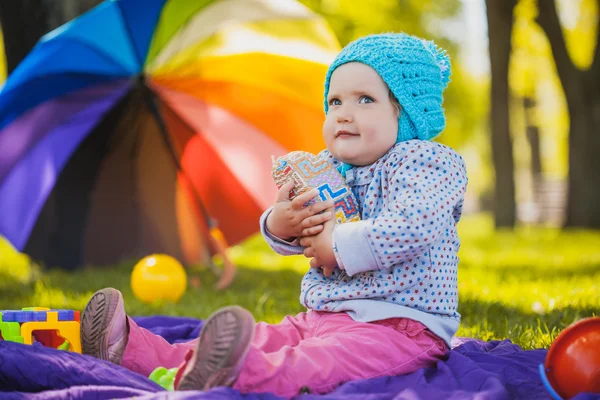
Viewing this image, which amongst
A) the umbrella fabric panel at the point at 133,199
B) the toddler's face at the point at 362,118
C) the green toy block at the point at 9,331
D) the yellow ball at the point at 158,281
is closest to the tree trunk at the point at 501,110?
the umbrella fabric panel at the point at 133,199

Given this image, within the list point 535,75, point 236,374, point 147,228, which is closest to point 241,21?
point 147,228

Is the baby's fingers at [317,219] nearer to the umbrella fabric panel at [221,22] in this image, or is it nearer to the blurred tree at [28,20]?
the umbrella fabric panel at [221,22]

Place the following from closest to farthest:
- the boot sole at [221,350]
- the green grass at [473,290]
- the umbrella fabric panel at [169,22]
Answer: the boot sole at [221,350], the green grass at [473,290], the umbrella fabric panel at [169,22]

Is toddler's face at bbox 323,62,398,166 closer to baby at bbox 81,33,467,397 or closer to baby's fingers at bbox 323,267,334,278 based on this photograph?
baby at bbox 81,33,467,397

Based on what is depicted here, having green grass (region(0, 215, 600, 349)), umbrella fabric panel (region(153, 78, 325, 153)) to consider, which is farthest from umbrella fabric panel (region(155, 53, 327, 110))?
green grass (region(0, 215, 600, 349))

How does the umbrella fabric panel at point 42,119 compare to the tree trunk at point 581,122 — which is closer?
the umbrella fabric panel at point 42,119

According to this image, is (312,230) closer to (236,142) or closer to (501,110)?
(236,142)

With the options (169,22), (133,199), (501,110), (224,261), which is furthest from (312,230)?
(501,110)

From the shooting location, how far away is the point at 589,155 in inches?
412

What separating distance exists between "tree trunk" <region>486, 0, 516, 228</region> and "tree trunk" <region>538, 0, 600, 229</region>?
87cm

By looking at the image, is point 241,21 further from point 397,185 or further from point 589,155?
point 589,155

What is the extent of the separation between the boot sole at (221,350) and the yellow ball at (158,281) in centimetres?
223

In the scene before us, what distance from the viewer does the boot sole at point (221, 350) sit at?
1.84 m

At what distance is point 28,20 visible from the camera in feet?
18.6
